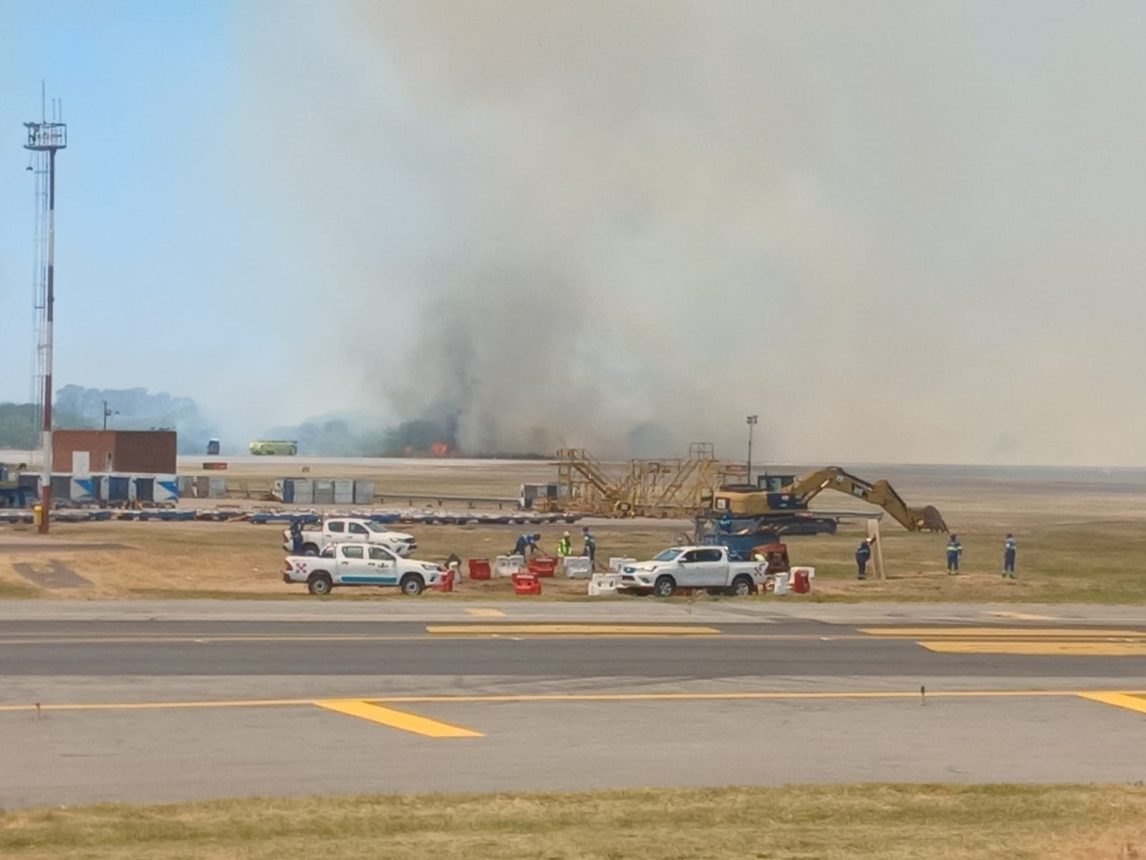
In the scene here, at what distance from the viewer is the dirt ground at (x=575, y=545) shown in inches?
1889

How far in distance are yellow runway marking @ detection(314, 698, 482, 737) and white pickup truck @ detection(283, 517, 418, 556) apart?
35351 mm

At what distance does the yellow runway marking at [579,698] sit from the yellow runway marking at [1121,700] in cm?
13

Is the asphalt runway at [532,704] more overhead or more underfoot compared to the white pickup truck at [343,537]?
more underfoot

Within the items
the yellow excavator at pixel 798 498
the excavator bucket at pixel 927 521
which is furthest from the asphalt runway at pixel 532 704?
the excavator bucket at pixel 927 521

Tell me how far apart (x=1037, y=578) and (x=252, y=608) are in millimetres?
34794

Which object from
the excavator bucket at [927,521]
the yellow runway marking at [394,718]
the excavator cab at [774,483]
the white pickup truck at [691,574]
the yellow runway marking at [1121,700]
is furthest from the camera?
the excavator bucket at [927,521]

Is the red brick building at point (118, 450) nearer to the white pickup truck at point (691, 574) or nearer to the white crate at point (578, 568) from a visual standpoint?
the white crate at point (578, 568)

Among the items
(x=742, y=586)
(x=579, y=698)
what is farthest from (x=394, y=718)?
(x=742, y=586)

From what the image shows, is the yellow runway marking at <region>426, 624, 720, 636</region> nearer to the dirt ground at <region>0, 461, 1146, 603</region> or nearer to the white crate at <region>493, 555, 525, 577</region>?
the dirt ground at <region>0, 461, 1146, 603</region>

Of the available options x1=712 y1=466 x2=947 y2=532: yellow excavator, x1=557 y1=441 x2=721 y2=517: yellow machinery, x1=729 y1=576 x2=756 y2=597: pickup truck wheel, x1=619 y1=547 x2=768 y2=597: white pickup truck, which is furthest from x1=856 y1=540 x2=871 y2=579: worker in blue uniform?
x1=557 y1=441 x2=721 y2=517: yellow machinery

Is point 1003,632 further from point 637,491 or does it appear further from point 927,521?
point 637,491

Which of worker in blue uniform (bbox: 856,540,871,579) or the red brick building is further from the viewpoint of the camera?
the red brick building

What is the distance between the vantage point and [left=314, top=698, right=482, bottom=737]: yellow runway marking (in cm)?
2008

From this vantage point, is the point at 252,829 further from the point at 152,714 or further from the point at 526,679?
the point at 526,679
